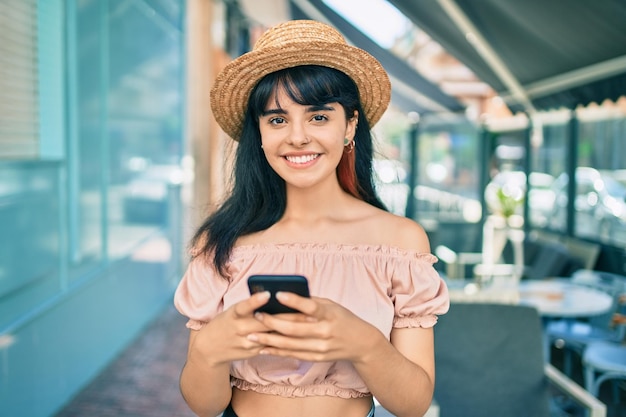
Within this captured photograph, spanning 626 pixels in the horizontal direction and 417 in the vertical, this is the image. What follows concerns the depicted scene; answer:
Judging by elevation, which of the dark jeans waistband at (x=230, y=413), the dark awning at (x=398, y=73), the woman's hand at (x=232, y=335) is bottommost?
the dark jeans waistband at (x=230, y=413)

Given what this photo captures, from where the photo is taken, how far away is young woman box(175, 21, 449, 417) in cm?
163

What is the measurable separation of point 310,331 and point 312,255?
19.7 inches

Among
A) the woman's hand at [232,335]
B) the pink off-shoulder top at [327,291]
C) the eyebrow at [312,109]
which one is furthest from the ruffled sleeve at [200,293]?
the eyebrow at [312,109]

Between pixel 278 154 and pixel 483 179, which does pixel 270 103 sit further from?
pixel 483 179

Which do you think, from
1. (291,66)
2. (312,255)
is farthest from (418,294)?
(291,66)

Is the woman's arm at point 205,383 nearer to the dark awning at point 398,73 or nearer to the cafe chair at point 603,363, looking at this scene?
the cafe chair at point 603,363

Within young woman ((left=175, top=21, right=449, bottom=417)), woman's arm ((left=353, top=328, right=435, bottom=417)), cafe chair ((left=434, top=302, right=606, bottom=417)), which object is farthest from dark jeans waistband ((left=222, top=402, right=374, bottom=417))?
cafe chair ((left=434, top=302, right=606, bottom=417))

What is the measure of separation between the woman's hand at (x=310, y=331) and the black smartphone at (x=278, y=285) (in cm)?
1

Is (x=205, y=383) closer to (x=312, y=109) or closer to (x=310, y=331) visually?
(x=310, y=331)

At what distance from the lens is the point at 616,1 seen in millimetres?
2982

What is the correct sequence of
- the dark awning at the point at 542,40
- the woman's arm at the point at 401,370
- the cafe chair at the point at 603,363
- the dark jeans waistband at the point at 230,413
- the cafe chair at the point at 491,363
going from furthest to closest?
1. the cafe chair at the point at 603,363
2. the dark awning at the point at 542,40
3. the cafe chair at the point at 491,363
4. the dark jeans waistband at the point at 230,413
5. the woman's arm at the point at 401,370

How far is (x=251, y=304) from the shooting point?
1.30 metres

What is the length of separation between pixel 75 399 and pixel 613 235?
5431 mm

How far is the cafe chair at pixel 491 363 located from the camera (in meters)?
3.39
